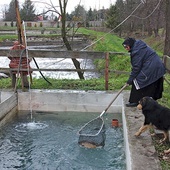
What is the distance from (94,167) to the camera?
4527 millimetres

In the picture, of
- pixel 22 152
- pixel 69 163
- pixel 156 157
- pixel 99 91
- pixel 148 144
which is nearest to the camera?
pixel 156 157

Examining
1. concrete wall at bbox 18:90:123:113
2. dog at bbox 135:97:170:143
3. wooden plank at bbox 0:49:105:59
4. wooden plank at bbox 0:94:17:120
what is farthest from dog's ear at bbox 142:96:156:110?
wooden plank at bbox 0:94:17:120

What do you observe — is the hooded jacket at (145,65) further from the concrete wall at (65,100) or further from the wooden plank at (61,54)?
the wooden plank at (61,54)

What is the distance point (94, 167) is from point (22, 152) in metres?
1.47

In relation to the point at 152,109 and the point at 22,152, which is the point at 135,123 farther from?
the point at 22,152

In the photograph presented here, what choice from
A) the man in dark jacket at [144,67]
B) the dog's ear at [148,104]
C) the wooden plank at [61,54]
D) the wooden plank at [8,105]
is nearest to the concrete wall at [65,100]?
the wooden plank at [8,105]

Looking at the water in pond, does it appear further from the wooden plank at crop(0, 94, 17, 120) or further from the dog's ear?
the dog's ear

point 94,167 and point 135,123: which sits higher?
point 135,123

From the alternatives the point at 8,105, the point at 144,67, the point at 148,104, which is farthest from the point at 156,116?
the point at 8,105

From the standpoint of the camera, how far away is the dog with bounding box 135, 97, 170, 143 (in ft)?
13.8

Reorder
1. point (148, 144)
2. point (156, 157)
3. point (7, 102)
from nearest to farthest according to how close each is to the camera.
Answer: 1. point (156, 157)
2. point (148, 144)
3. point (7, 102)

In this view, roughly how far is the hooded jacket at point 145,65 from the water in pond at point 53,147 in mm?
1325

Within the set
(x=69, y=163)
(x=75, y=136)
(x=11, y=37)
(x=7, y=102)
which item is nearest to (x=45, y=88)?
(x=7, y=102)

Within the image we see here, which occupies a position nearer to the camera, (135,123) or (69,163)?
(69,163)
